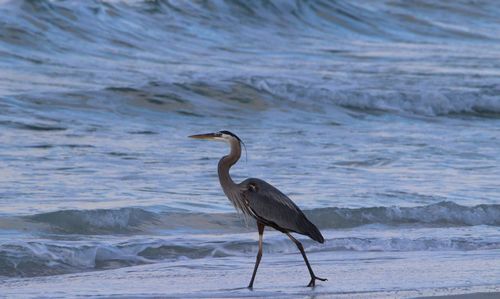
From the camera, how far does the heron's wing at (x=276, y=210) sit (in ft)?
22.0

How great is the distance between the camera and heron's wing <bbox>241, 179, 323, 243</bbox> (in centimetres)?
670

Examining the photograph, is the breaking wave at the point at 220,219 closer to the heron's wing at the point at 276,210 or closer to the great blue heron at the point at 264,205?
the great blue heron at the point at 264,205

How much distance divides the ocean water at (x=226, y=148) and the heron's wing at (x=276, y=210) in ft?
0.93

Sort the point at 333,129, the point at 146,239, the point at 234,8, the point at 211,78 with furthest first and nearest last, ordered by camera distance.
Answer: the point at 234,8, the point at 211,78, the point at 333,129, the point at 146,239

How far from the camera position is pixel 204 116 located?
14914 mm

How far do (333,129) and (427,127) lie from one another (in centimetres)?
143

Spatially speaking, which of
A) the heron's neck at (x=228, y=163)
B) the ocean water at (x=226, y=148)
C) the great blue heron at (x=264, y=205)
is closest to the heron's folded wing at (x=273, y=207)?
the great blue heron at (x=264, y=205)

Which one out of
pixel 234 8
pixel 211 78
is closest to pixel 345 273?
pixel 211 78

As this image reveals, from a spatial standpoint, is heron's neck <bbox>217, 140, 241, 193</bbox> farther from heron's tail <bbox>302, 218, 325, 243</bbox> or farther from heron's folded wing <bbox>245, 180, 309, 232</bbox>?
heron's tail <bbox>302, 218, 325, 243</bbox>

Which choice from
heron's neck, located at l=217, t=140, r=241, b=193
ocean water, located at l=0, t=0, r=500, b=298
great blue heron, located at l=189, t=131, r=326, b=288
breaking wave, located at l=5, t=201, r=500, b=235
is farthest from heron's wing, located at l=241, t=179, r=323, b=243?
breaking wave, located at l=5, t=201, r=500, b=235

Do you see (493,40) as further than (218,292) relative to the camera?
Yes

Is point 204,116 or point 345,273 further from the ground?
point 345,273

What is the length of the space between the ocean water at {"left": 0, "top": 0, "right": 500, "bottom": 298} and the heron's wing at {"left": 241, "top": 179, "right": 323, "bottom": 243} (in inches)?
11.2

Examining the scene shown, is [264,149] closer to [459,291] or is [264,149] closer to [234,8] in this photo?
[459,291]
